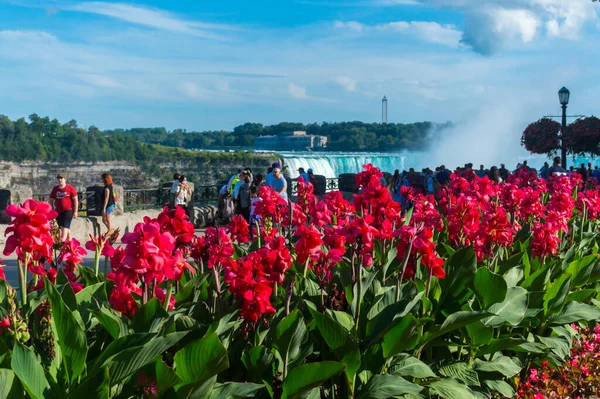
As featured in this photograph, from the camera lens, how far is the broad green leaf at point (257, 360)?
320 centimetres

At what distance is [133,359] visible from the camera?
107 inches

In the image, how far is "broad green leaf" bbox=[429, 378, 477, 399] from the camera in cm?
364

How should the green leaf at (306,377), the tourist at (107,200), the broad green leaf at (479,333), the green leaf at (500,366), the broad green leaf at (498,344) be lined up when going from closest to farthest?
the green leaf at (306,377)
the broad green leaf at (479,333)
the broad green leaf at (498,344)
the green leaf at (500,366)
the tourist at (107,200)

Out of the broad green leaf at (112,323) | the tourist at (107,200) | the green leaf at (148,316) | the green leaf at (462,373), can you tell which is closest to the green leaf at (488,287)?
the green leaf at (462,373)

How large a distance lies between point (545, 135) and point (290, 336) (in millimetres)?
21919

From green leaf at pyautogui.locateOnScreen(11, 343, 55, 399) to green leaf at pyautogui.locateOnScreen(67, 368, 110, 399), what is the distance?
0.43 ft

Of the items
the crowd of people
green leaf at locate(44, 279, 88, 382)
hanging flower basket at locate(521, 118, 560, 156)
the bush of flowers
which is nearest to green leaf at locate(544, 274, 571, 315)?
the bush of flowers

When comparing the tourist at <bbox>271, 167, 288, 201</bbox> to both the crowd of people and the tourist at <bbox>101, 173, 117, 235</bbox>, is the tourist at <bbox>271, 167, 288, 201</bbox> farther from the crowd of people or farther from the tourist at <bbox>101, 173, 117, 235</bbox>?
the tourist at <bbox>101, 173, 117, 235</bbox>

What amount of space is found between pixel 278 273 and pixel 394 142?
8838 centimetres

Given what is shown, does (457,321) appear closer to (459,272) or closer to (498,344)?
(498,344)

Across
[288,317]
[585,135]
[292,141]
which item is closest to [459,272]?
[288,317]

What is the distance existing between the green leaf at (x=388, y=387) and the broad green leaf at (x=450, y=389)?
1.15 ft

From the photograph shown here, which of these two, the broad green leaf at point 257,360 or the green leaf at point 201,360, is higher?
the green leaf at point 201,360

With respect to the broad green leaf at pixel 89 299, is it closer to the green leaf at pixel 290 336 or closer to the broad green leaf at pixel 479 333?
the green leaf at pixel 290 336
